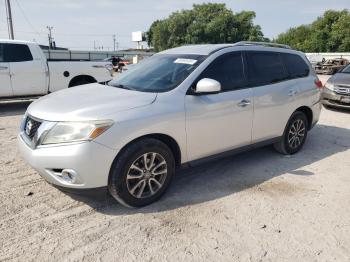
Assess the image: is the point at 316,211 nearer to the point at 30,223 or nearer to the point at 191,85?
the point at 191,85

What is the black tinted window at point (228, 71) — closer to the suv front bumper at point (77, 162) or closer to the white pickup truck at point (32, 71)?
the suv front bumper at point (77, 162)

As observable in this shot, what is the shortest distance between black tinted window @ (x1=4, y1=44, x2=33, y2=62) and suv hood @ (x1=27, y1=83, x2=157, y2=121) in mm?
5585

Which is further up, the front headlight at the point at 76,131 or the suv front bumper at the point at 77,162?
the front headlight at the point at 76,131

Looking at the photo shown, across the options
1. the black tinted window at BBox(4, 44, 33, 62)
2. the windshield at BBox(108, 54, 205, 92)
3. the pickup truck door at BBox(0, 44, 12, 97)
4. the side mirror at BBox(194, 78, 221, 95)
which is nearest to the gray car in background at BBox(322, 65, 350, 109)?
the windshield at BBox(108, 54, 205, 92)

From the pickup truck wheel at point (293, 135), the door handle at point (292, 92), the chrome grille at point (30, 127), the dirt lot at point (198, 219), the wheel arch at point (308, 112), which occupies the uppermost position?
the door handle at point (292, 92)

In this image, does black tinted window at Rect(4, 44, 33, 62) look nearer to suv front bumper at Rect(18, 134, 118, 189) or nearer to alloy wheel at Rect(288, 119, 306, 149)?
suv front bumper at Rect(18, 134, 118, 189)

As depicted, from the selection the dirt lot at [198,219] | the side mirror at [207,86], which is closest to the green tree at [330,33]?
the dirt lot at [198,219]

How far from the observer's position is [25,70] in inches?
356

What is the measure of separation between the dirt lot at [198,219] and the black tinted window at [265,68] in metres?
1.28

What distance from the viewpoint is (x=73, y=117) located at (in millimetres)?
3381

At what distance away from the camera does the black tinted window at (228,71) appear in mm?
4315

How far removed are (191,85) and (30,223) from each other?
2260mm

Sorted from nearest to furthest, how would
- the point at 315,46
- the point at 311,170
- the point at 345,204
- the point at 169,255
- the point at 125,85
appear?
the point at 169,255 → the point at 345,204 → the point at 125,85 → the point at 311,170 → the point at 315,46

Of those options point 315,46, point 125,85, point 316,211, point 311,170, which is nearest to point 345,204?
point 316,211
